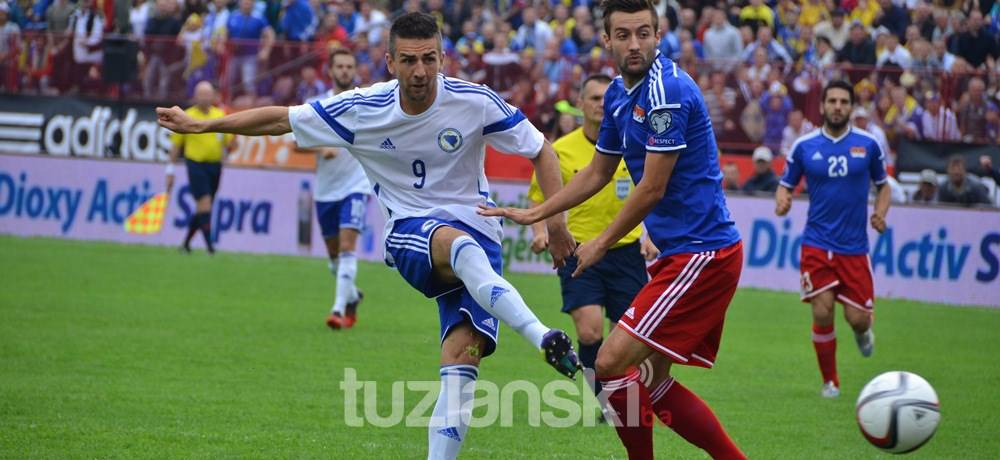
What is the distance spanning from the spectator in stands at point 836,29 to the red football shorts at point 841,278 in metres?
11.5

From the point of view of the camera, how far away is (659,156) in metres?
6.53

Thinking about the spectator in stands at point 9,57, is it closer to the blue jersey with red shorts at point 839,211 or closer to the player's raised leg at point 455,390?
the blue jersey with red shorts at point 839,211

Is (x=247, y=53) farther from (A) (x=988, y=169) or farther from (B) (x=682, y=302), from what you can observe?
(B) (x=682, y=302)

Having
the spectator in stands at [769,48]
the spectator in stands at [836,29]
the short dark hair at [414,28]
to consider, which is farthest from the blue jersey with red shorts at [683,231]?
the spectator in stands at [836,29]

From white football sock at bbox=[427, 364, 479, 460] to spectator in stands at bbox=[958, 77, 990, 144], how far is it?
15.0 m

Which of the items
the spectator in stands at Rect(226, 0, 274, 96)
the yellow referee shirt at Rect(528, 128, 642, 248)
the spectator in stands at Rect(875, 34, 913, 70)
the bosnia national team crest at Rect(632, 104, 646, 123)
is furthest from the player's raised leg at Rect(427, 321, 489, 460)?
the spectator in stands at Rect(226, 0, 274, 96)

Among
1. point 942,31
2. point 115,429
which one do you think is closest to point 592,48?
point 942,31

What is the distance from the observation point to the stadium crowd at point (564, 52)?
68.5 feet

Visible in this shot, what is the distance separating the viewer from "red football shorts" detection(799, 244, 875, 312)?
37.5 ft

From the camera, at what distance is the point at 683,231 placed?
22.3 ft

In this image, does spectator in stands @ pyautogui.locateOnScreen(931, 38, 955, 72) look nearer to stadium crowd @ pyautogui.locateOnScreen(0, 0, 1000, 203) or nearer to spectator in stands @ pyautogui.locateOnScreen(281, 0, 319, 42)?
stadium crowd @ pyautogui.locateOnScreen(0, 0, 1000, 203)

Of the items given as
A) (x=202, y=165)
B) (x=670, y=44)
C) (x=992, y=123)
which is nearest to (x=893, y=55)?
(x=992, y=123)

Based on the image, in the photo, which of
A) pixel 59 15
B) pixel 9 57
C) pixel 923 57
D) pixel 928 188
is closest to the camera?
pixel 928 188

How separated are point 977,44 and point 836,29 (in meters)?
2.31
